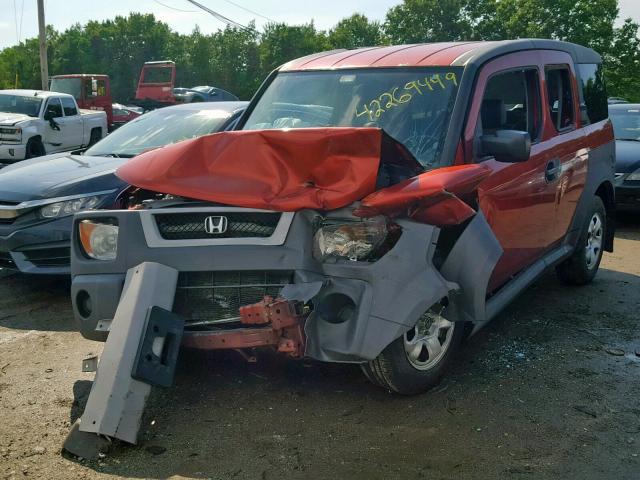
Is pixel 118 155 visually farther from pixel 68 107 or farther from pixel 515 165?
pixel 68 107

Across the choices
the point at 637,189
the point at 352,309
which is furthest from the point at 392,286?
the point at 637,189

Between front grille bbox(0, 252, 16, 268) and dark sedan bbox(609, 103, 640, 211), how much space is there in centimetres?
725

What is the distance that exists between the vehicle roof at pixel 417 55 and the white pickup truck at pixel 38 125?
11.1m

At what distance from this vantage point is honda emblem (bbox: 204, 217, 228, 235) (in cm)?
382

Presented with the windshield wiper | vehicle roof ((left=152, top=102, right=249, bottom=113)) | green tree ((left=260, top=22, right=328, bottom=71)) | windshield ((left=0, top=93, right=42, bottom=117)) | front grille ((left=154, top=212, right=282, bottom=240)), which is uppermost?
green tree ((left=260, top=22, right=328, bottom=71))

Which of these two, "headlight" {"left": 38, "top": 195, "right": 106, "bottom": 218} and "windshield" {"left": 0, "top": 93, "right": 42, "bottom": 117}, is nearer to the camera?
"headlight" {"left": 38, "top": 195, "right": 106, "bottom": 218}

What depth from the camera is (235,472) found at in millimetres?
3295

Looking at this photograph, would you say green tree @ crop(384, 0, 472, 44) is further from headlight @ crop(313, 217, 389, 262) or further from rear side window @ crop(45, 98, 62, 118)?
headlight @ crop(313, 217, 389, 262)

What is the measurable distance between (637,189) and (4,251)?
24.4 feet

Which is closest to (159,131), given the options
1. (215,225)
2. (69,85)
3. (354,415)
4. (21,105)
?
(215,225)

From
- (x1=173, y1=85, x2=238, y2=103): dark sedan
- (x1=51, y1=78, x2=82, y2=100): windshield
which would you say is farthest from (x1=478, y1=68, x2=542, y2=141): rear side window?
(x1=173, y1=85, x2=238, y2=103): dark sedan

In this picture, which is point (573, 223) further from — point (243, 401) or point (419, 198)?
point (243, 401)

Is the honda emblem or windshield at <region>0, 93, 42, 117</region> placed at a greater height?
the honda emblem

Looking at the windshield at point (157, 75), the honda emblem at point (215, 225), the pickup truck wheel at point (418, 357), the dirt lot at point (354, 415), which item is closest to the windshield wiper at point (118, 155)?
the dirt lot at point (354, 415)
